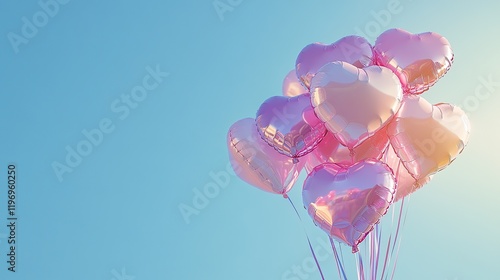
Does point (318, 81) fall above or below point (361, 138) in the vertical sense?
above

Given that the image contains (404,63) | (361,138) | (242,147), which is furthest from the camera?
(242,147)

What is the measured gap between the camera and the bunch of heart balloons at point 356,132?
4457mm

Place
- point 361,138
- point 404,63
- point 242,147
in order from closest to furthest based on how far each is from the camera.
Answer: point 361,138
point 404,63
point 242,147

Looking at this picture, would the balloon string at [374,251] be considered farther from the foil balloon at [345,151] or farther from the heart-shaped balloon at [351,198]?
the foil balloon at [345,151]

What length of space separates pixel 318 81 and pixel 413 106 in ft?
2.58

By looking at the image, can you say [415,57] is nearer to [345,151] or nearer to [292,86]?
[345,151]

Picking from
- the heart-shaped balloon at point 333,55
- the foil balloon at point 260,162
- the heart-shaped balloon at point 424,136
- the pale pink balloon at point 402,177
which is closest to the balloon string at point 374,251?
the pale pink balloon at point 402,177

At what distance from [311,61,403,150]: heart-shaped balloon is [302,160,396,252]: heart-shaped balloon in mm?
257

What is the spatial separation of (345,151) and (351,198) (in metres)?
0.60

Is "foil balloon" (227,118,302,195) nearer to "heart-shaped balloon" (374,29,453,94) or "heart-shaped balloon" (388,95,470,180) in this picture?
"heart-shaped balloon" (388,95,470,180)

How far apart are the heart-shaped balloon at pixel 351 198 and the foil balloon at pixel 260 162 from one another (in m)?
0.48

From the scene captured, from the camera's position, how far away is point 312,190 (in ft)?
15.2

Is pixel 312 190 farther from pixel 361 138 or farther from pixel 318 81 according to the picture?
pixel 318 81

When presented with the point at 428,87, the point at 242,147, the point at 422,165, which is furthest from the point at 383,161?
the point at 242,147
